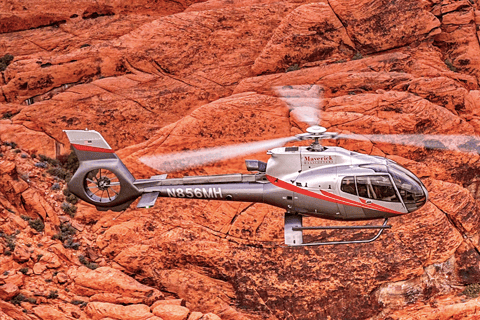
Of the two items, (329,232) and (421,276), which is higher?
(329,232)

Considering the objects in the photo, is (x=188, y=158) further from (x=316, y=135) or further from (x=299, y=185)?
(x=316, y=135)

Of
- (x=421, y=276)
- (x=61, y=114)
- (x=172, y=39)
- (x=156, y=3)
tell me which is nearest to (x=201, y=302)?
(x=421, y=276)

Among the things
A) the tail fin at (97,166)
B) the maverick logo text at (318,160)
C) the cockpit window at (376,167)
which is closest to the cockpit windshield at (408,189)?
the cockpit window at (376,167)

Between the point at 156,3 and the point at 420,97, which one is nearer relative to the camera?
the point at 420,97

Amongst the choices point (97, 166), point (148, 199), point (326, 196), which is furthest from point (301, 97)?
point (97, 166)

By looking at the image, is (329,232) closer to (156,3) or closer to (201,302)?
(201,302)

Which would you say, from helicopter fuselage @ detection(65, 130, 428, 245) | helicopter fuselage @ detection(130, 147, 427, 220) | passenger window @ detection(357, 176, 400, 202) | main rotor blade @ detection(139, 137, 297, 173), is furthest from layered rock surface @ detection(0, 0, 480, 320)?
passenger window @ detection(357, 176, 400, 202)

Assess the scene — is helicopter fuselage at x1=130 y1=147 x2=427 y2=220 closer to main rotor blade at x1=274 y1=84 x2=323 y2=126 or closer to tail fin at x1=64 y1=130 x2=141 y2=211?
tail fin at x1=64 y1=130 x2=141 y2=211
